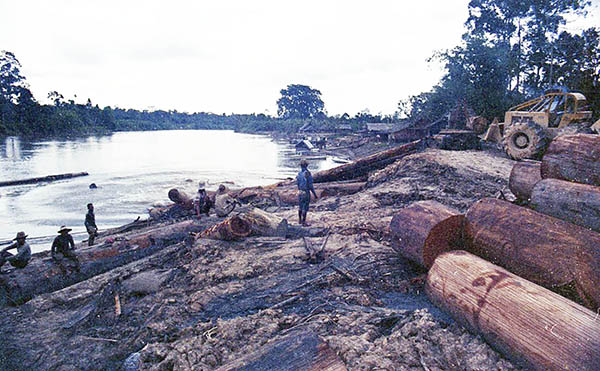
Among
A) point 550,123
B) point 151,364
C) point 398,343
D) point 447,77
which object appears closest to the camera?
point 398,343

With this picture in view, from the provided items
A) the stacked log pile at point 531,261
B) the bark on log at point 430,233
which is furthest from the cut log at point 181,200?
the bark on log at point 430,233

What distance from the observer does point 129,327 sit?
456 cm

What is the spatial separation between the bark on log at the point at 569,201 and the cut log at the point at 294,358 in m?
3.02

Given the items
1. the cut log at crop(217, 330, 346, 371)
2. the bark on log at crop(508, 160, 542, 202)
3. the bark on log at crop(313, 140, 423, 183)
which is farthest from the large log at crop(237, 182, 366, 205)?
the cut log at crop(217, 330, 346, 371)

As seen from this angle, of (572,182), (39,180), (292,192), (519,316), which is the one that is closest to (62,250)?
(292,192)

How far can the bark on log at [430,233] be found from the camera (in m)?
4.20

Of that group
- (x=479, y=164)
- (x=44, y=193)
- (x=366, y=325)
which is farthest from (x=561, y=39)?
(x=44, y=193)

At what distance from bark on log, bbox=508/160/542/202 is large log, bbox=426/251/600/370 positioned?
2.05 meters

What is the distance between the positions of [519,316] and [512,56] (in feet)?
96.8

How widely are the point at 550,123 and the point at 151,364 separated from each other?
13.5 metres

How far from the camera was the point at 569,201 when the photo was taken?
367 centimetres

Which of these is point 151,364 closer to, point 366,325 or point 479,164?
point 366,325

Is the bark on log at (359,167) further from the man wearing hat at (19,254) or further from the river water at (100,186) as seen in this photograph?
the man wearing hat at (19,254)

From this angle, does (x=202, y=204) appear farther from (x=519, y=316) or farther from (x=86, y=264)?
(x=519, y=316)
